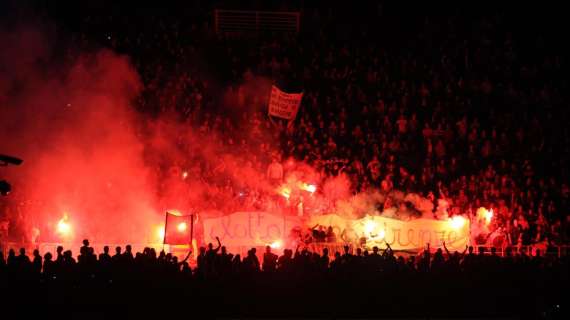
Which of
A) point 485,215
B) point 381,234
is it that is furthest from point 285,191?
point 485,215

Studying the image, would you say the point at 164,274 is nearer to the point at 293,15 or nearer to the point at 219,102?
the point at 219,102

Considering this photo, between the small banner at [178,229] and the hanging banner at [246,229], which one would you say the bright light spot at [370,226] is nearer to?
the hanging banner at [246,229]

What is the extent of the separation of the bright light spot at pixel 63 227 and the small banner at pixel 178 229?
8.76 ft

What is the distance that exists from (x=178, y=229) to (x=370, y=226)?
12.6 ft

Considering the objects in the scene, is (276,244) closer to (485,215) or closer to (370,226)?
(370,226)

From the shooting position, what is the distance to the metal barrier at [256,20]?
23344 millimetres

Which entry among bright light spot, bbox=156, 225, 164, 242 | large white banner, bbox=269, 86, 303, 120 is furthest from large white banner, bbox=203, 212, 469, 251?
large white banner, bbox=269, 86, 303, 120

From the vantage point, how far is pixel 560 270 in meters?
11.4

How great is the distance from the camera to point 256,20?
23578 mm

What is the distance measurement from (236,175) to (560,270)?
742 centimetres

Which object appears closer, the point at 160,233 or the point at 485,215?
the point at 160,233

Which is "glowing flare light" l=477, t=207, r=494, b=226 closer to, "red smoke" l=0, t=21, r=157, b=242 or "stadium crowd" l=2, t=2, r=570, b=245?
"stadium crowd" l=2, t=2, r=570, b=245

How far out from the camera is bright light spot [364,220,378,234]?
524 inches

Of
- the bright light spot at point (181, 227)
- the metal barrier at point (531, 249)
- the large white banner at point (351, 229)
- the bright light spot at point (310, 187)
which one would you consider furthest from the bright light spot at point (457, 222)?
the bright light spot at point (181, 227)
